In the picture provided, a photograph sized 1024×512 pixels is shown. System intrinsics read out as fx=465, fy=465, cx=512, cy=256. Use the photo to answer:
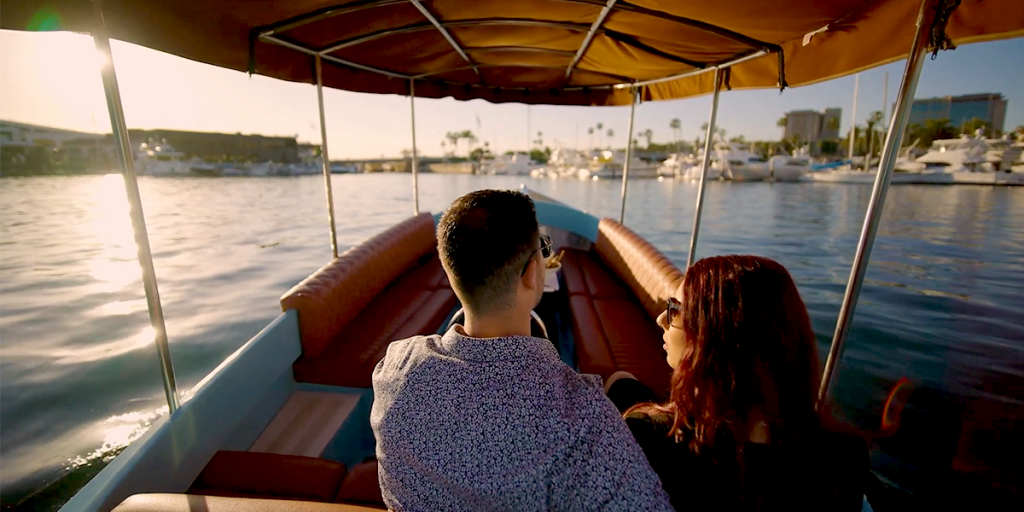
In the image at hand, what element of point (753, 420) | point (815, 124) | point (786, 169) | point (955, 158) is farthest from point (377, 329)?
point (815, 124)

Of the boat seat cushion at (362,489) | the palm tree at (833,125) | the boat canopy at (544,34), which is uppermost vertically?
the palm tree at (833,125)

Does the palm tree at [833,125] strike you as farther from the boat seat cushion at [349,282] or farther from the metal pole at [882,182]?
the metal pole at [882,182]

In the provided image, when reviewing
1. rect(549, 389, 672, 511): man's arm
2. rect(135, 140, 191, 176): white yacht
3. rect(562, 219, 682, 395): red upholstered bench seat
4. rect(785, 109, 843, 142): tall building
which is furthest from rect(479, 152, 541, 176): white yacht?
rect(549, 389, 672, 511): man's arm

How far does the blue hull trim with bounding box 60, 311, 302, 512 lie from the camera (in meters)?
1.53

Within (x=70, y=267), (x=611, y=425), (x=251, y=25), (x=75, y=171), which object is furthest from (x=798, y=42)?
(x=75, y=171)

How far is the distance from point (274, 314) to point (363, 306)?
4.52 meters

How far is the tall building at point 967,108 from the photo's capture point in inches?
3361

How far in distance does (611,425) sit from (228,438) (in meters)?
2.08

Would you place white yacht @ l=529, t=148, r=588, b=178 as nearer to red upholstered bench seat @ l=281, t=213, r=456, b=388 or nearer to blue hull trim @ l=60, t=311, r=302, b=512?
red upholstered bench seat @ l=281, t=213, r=456, b=388

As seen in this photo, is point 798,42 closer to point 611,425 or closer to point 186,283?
point 611,425

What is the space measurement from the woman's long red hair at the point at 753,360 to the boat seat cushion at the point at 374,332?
87.0 inches

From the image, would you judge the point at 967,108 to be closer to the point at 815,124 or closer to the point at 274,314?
the point at 815,124

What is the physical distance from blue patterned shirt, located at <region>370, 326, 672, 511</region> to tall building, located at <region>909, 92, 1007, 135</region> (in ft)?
366

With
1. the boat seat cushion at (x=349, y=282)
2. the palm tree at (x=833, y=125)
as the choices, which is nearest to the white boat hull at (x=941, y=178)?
the boat seat cushion at (x=349, y=282)
